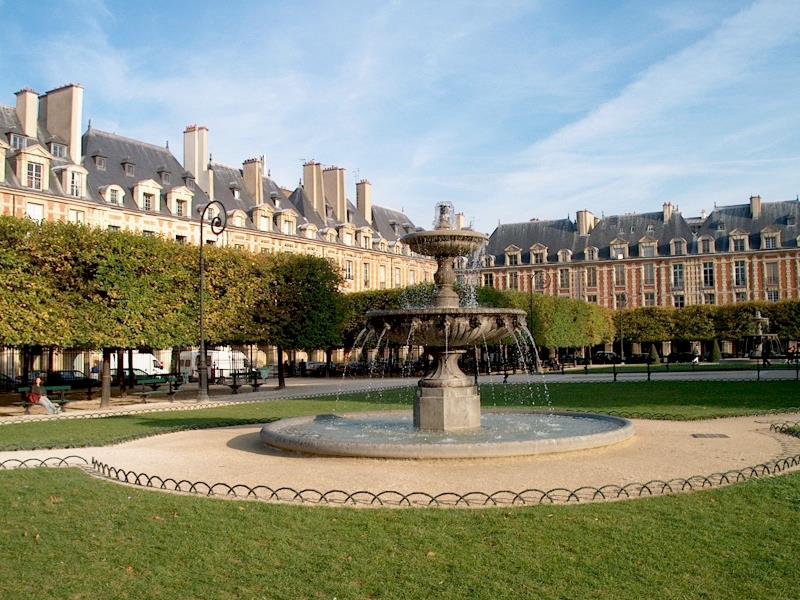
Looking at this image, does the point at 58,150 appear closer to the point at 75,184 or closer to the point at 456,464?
the point at 75,184

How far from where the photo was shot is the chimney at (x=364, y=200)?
64.4 meters

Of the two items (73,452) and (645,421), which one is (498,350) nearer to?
(645,421)

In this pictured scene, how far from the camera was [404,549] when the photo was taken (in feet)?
20.1

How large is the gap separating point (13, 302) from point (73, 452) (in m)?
11.3

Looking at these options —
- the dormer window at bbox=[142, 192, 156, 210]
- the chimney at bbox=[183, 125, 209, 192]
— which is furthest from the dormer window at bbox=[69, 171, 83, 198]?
the chimney at bbox=[183, 125, 209, 192]

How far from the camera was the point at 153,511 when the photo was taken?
24.9 ft

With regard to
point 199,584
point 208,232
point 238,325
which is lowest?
point 199,584

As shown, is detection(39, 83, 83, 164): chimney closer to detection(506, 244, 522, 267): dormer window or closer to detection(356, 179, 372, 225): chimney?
detection(356, 179, 372, 225): chimney

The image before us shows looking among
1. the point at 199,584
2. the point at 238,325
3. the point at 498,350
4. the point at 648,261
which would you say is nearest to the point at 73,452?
the point at 199,584

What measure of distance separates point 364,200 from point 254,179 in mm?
13060

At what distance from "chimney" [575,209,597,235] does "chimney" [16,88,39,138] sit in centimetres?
5243

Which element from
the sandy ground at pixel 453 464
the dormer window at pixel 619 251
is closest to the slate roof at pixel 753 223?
the dormer window at pixel 619 251

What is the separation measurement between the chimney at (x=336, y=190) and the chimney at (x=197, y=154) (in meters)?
13.2

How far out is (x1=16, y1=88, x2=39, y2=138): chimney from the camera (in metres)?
39.8
